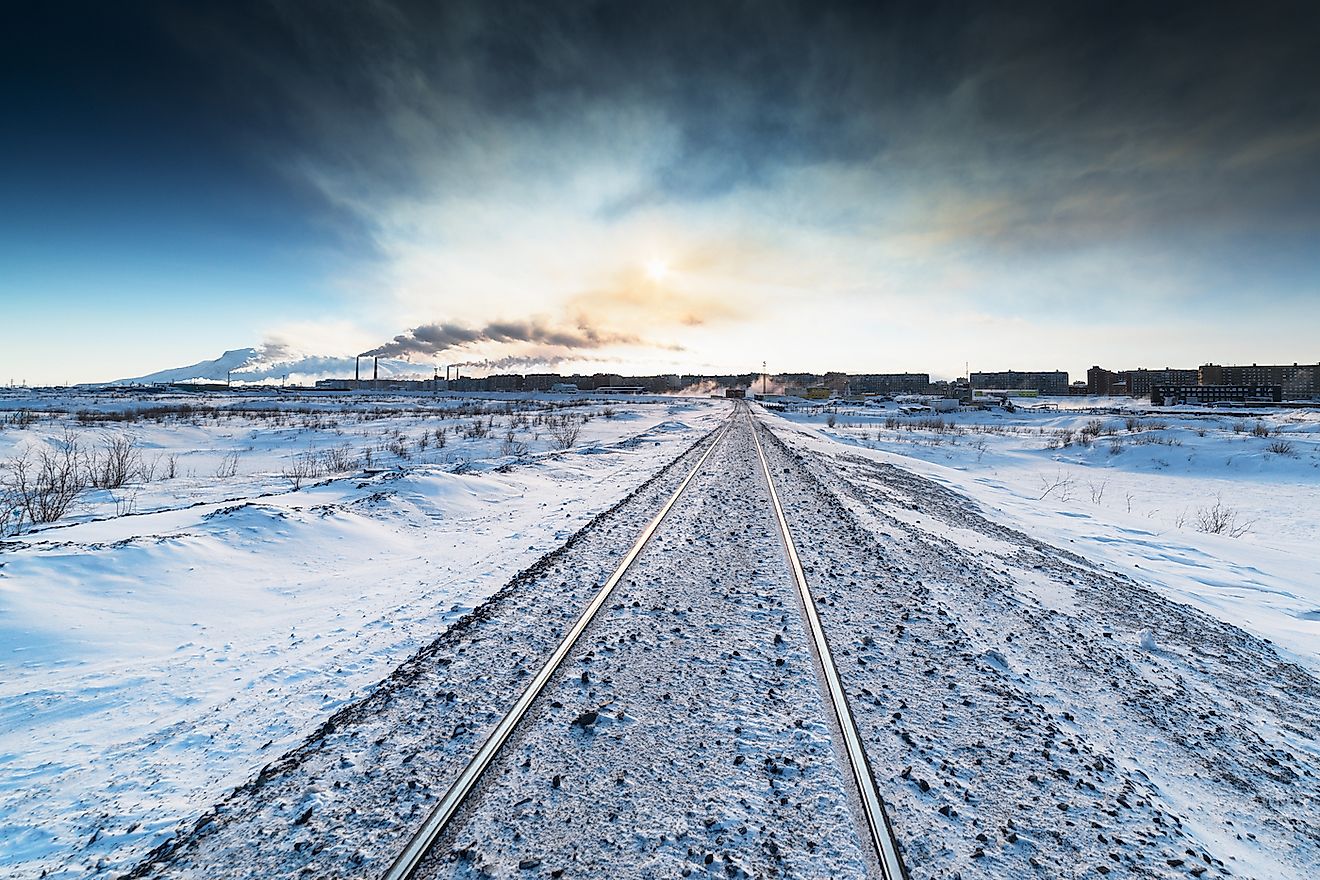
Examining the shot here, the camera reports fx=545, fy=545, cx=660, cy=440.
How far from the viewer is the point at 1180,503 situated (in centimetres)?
1484

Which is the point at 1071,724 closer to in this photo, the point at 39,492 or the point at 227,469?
the point at 39,492

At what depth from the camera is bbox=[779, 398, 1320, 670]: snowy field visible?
7266 millimetres

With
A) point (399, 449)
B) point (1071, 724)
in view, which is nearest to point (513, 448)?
point (399, 449)

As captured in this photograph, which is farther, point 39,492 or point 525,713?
point 39,492

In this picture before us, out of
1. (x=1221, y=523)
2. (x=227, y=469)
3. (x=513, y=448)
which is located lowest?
(x=1221, y=523)

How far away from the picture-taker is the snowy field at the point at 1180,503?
23.8ft

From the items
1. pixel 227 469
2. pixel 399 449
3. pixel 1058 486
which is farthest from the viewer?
pixel 399 449

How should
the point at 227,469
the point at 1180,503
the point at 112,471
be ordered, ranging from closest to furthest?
the point at 112,471, the point at 1180,503, the point at 227,469

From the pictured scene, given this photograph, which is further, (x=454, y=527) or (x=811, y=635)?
(x=454, y=527)

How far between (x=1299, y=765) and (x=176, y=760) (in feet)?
24.9

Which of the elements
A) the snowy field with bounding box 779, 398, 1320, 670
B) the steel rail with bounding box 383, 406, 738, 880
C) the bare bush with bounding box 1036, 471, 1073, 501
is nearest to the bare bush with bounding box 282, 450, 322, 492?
the steel rail with bounding box 383, 406, 738, 880

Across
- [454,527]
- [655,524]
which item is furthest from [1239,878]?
[454,527]

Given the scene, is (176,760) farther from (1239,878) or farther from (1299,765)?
(1299,765)

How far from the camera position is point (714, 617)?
5.91m
